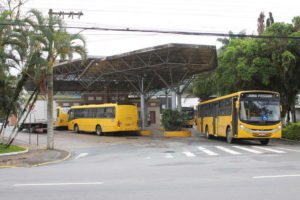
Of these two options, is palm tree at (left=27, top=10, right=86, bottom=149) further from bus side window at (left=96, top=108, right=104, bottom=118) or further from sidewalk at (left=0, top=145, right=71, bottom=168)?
bus side window at (left=96, top=108, right=104, bottom=118)

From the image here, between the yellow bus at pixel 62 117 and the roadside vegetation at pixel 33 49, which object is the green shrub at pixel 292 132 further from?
the yellow bus at pixel 62 117

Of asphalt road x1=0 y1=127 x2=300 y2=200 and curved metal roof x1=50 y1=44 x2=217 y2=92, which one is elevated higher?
curved metal roof x1=50 y1=44 x2=217 y2=92

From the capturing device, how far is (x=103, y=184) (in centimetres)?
823

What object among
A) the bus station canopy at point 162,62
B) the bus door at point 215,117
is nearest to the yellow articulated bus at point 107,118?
the bus station canopy at point 162,62

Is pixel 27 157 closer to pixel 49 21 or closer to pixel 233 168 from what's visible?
pixel 49 21

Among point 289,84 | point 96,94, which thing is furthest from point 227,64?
point 96,94

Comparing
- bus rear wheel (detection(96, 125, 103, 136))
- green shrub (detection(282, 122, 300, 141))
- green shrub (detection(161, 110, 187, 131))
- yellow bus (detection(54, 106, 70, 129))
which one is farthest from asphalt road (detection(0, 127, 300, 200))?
yellow bus (detection(54, 106, 70, 129))

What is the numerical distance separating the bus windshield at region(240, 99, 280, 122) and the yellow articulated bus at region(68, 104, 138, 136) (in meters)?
11.3

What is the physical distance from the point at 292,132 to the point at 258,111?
6262 millimetres

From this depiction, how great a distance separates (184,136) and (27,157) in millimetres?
15703

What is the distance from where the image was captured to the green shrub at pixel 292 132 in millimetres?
24564

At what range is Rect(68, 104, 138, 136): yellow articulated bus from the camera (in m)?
29.0

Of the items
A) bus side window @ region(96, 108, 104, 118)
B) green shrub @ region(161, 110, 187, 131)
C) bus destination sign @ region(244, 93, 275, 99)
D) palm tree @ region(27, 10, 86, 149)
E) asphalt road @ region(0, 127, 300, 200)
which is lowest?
asphalt road @ region(0, 127, 300, 200)

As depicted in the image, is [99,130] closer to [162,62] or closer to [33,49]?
[162,62]
